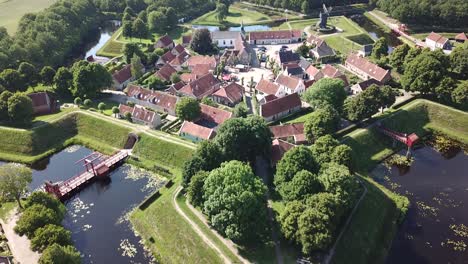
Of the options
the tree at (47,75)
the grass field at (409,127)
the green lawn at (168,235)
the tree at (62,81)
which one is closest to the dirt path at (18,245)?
the green lawn at (168,235)

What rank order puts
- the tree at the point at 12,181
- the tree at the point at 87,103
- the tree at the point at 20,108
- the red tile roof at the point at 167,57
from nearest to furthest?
the tree at the point at 12,181 < the tree at the point at 20,108 < the tree at the point at 87,103 < the red tile roof at the point at 167,57

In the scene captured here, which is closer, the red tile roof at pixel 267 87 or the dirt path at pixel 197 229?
the dirt path at pixel 197 229

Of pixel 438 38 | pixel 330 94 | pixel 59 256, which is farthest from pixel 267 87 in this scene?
Answer: pixel 59 256

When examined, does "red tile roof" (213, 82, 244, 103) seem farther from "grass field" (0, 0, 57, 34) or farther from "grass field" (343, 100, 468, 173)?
"grass field" (0, 0, 57, 34)

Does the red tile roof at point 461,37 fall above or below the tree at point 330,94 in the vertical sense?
below

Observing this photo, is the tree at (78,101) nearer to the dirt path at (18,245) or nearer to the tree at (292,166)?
the dirt path at (18,245)

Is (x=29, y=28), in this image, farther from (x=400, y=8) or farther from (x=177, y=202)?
(x=400, y=8)
